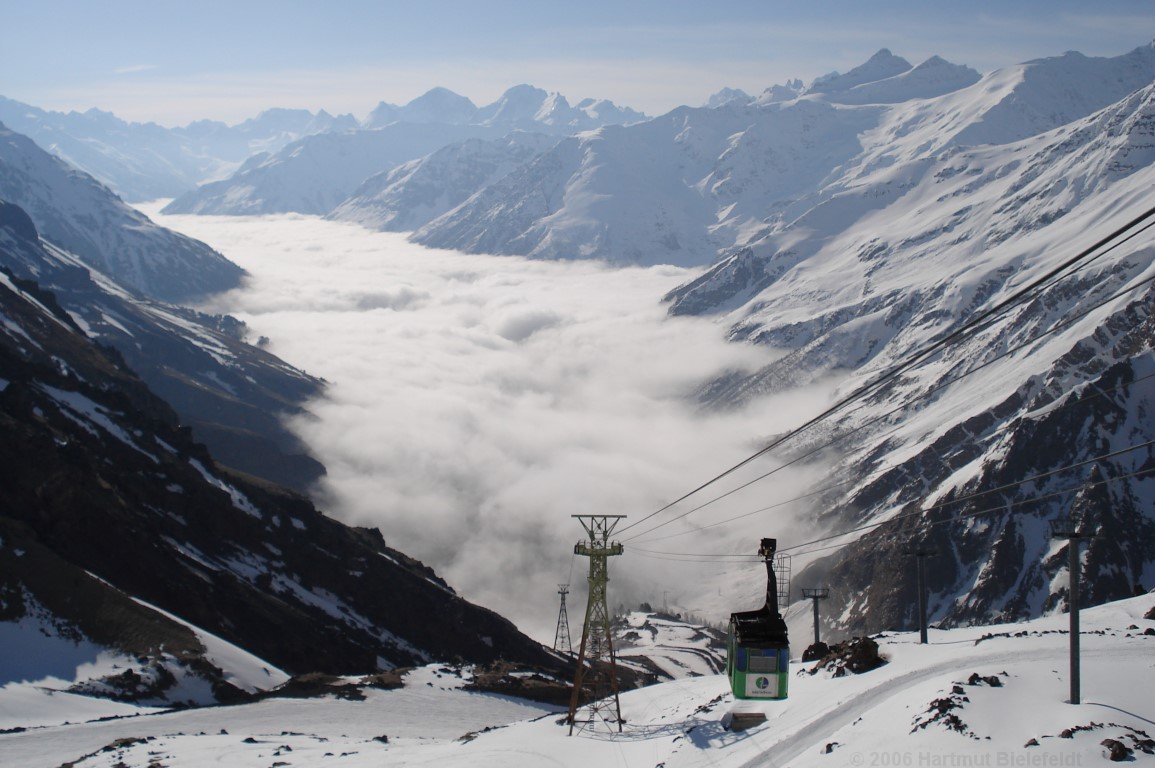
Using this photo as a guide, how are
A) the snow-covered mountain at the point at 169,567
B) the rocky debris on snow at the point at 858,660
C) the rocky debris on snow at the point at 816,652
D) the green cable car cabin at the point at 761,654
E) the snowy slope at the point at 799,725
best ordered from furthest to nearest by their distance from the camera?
the snow-covered mountain at the point at 169,567, the rocky debris on snow at the point at 816,652, the rocky debris on snow at the point at 858,660, the green cable car cabin at the point at 761,654, the snowy slope at the point at 799,725

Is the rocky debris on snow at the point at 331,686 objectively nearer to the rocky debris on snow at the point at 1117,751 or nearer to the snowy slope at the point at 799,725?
the snowy slope at the point at 799,725

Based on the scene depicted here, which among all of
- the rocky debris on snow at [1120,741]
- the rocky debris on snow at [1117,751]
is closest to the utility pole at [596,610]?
the rocky debris on snow at [1120,741]

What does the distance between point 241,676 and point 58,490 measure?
3726cm

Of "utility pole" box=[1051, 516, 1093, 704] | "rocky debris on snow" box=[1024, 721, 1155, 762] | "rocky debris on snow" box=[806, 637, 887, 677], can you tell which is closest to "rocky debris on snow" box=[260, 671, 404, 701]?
"rocky debris on snow" box=[806, 637, 887, 677]

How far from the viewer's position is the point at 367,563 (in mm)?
151750

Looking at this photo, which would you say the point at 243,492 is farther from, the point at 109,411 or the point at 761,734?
the point at 761,734

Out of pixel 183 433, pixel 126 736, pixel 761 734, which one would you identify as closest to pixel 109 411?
pixel 183 433

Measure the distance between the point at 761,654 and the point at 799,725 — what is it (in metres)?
5.58

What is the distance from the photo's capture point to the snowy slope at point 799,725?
136ft

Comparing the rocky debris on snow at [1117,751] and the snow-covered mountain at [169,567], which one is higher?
the snow-covered mountain at [169,567]

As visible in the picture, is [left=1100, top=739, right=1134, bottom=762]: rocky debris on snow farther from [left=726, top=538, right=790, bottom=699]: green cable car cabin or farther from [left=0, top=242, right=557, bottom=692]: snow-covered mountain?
[left=0, top=242, right=557, bottom=692]: snow-covered mountain

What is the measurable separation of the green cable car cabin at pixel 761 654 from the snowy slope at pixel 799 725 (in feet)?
9.89

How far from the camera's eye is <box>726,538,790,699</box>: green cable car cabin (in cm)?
4731

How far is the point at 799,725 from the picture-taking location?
50188mm
